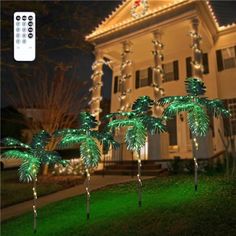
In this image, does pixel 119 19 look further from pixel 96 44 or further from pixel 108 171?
pixel 108 171

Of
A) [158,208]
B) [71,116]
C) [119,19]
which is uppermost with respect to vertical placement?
[119,19]

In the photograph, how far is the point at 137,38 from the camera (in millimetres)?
16797

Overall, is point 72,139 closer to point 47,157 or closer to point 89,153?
point 89,153

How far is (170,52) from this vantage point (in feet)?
60.5

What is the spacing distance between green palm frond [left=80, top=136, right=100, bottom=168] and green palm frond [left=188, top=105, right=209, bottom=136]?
7.10 ft

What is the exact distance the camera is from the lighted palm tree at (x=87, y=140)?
A: 6.99 m

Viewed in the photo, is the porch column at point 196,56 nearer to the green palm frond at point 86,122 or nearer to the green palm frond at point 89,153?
the green palm frond at point 86,122

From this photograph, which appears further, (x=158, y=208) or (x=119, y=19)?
(x=119, y=19)

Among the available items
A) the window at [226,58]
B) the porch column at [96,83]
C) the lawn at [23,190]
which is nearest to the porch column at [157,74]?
the porch column at [96,83]

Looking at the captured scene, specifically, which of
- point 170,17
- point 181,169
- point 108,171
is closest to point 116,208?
point 181,169

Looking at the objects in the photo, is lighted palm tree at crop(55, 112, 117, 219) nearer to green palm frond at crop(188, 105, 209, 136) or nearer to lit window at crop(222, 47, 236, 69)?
green palm frond at crop(188, 105, 209, 136)

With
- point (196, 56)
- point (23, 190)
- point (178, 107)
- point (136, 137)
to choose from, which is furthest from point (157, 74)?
point (136, 137)

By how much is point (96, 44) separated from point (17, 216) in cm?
1136

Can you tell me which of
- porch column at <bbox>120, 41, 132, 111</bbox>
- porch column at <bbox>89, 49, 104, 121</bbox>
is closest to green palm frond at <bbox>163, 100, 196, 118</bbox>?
porch column at <bbox>120, 41, 132, 111</bbox>
